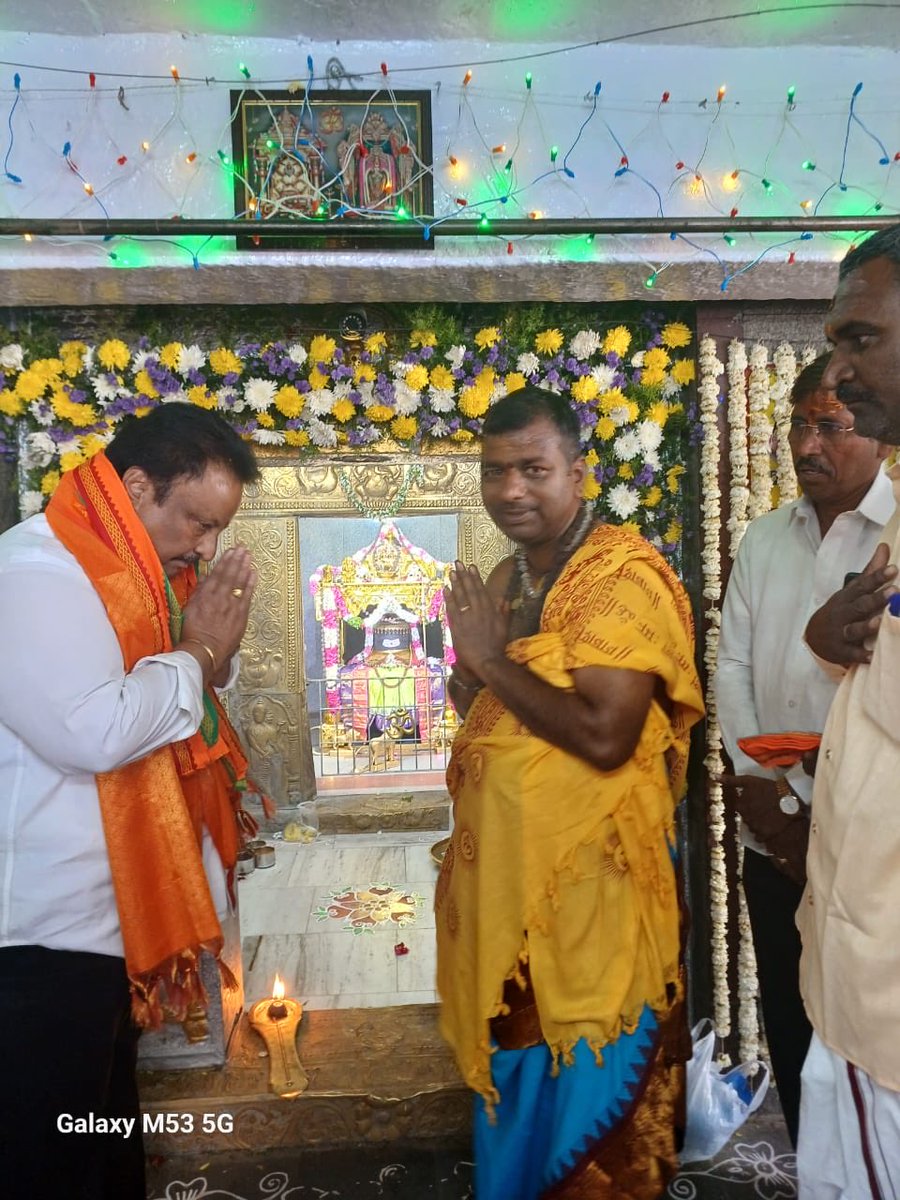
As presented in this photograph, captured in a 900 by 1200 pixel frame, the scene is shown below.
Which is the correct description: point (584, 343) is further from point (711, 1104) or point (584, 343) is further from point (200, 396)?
point (711, 1104)

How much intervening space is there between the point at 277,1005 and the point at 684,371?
122 inches

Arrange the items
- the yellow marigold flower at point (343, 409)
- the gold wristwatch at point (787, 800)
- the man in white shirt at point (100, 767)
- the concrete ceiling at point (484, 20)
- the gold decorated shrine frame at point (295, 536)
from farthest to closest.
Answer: the gold decorated shrine frame at point (295, 536) → the yellow marigold flower at point (343, 409) → the concrete ceiling at point (484, 20) → the gold wristwatch at point (787, 800) → the man in white shirt at point (100, 767)

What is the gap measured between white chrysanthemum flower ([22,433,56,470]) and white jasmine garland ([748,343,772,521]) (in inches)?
114

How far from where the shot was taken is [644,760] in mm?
1904

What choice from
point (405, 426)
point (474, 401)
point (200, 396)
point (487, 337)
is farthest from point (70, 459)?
point (487, 337)

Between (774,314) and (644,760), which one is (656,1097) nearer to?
(644,760)

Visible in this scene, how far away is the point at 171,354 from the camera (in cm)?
294

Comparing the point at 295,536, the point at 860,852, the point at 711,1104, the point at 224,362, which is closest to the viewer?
the point at 860,852

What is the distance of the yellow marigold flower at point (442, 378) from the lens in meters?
3.00

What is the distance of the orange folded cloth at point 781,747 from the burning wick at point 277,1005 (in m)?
2.14

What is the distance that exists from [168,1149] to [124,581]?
212 cm

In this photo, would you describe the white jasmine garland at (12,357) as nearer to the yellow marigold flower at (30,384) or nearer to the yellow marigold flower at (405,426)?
the yellow marigold flower at (30,384)

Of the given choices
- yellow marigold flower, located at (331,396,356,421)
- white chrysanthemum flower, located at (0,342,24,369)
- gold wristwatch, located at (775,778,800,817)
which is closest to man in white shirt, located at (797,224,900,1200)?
gold wristwatch, located at (775,778,800,817)

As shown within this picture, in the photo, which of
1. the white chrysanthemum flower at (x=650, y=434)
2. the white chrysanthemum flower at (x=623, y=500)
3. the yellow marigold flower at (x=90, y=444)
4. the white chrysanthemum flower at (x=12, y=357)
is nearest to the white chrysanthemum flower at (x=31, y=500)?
the yellow marigold flower at (x=90, y=444)
